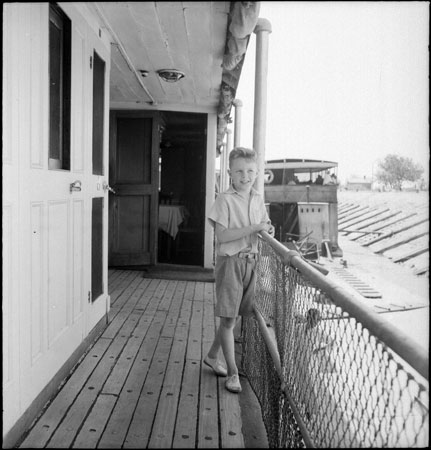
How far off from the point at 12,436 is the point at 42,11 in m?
1.87

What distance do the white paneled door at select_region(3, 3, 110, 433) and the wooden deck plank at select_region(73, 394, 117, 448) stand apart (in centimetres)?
28

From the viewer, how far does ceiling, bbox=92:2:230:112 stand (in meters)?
3.08

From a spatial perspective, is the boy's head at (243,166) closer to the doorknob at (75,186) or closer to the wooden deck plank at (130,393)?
the doorknob at (75,186)

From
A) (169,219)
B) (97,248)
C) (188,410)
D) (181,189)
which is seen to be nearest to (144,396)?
(188,410)

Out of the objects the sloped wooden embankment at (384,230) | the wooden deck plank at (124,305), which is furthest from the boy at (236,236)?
the sloped wooden embankment at (384,230)

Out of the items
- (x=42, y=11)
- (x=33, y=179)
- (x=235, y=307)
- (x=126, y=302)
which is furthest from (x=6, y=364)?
(x=126, y=302)

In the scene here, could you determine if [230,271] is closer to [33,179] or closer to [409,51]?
[33,179]

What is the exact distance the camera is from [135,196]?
6391mm

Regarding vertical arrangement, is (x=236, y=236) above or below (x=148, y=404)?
above

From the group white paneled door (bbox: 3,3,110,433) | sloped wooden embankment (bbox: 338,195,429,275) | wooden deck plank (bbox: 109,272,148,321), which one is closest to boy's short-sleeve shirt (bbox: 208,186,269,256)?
white paneled door (bbox: 3,3,110,433)

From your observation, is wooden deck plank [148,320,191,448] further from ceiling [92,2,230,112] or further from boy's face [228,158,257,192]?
ceiling [92,2,230,112]

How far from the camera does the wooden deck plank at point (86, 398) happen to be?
206 cm

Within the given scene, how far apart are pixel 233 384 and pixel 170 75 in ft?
10.4

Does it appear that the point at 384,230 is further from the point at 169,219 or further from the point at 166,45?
the point at 166,45
